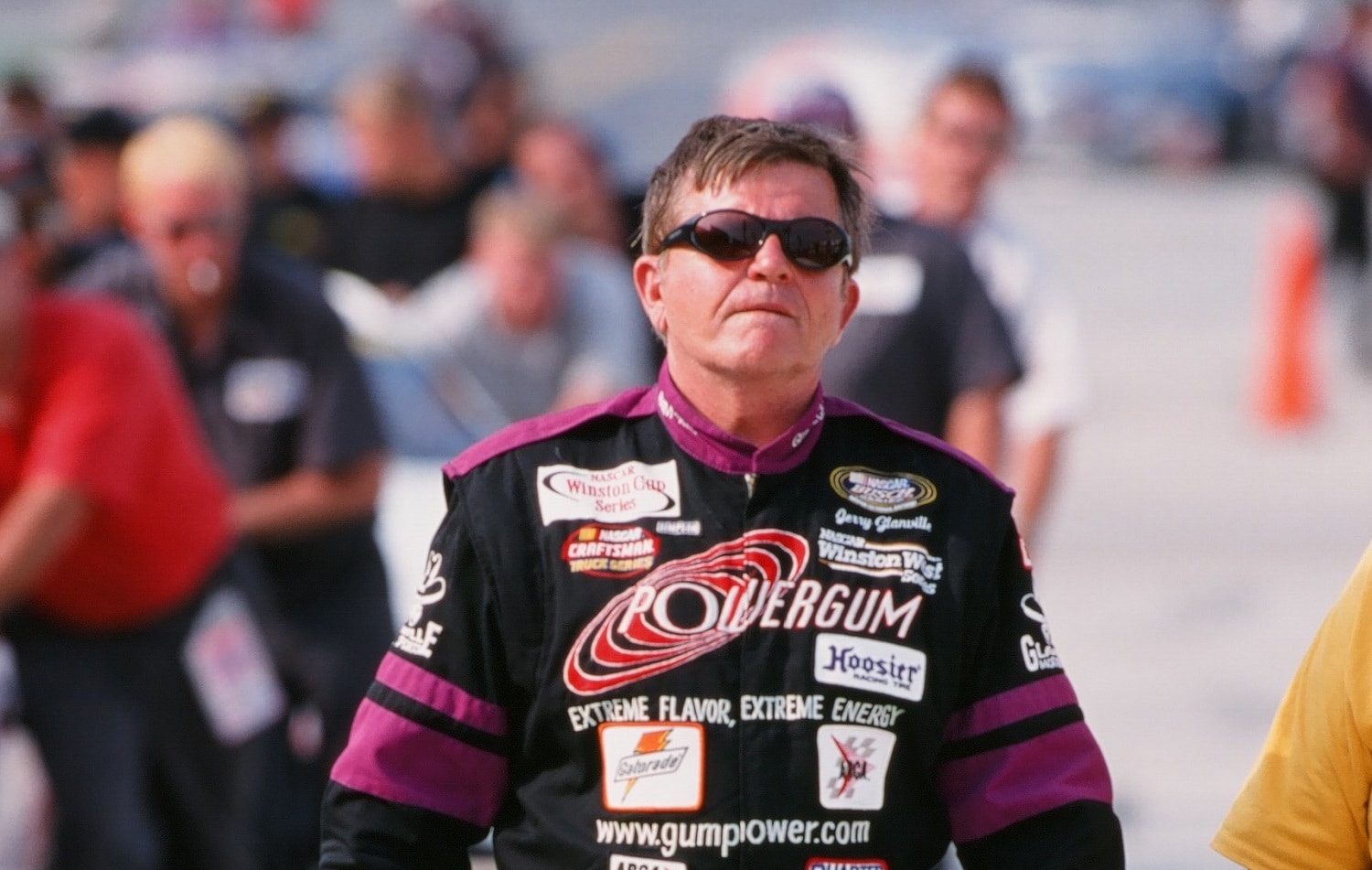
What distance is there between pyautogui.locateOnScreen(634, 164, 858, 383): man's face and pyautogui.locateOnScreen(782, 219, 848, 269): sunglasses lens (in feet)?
0.03

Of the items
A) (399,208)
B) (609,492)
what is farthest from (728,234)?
(399,208)

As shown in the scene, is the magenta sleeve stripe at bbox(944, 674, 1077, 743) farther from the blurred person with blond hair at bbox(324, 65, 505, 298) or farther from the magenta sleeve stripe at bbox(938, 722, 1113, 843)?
the blurred person with blond hair at bbox(324, 65, 505, 298)

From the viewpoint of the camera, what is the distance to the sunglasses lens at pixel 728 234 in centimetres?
306

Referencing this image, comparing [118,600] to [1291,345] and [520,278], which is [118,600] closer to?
[520,278]

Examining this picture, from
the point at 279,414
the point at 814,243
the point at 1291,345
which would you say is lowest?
the point at 1291,345

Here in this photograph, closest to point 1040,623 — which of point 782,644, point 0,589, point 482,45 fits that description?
point 782,644

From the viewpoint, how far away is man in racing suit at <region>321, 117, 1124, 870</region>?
9.93 ft

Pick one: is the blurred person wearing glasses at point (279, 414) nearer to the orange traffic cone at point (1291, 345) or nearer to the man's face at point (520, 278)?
the man's face at point (520, 278)

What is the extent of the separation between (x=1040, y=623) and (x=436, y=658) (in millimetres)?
755

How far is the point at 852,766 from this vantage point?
3.03 meters

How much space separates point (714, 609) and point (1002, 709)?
1.22ft

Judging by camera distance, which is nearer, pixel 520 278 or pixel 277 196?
pixel 520 278

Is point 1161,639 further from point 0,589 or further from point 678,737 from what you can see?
point 678,737

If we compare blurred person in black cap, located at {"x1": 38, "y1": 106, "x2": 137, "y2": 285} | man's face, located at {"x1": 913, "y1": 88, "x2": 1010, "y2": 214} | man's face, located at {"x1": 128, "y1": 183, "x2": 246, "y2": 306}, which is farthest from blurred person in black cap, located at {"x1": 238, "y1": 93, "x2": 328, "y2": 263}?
man's face, located at {"x1": 913, "y1": 88, "x2": 1010, "y2": 214}
